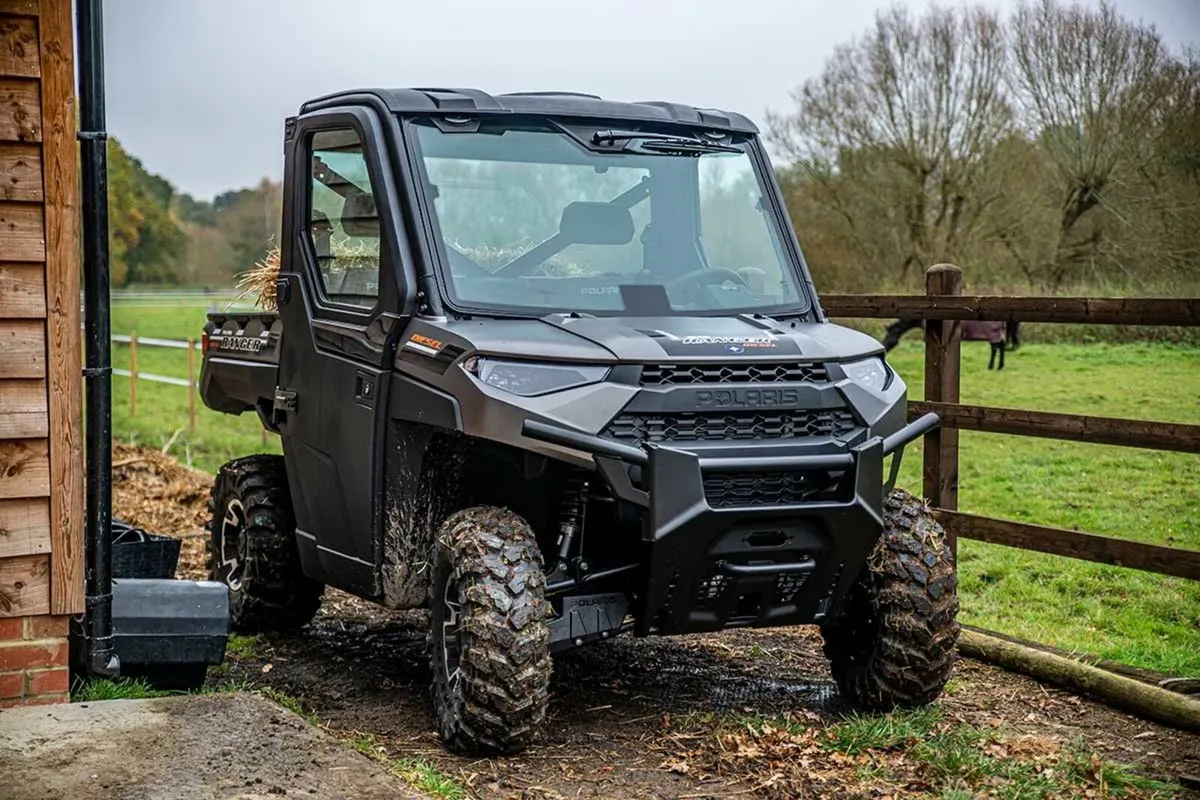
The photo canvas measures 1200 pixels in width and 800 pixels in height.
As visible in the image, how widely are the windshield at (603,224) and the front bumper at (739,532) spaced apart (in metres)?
0.93

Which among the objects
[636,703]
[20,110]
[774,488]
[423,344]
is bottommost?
[636,703]

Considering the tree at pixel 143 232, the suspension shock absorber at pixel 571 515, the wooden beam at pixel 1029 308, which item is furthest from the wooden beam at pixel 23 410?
the tree at pixel 143 232

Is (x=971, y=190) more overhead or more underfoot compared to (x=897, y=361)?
more overhead

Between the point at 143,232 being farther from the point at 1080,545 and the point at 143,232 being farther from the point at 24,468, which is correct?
the point at 1080,545

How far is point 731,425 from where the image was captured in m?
5.01

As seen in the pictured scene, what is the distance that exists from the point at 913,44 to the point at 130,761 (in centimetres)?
2114

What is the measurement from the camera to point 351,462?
19.0ft

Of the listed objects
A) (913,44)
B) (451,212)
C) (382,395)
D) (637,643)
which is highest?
(913,44)

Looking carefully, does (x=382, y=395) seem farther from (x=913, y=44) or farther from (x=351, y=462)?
(x=913, y=44)

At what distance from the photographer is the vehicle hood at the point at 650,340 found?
4969mm

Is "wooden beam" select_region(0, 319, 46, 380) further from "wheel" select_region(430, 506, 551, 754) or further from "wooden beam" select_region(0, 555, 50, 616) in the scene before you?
"wheel" select_region(430, 506, 551, 754)

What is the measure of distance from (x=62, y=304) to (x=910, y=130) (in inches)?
750

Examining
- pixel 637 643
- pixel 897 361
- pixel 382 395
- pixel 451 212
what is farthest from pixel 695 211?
pixel 897 361

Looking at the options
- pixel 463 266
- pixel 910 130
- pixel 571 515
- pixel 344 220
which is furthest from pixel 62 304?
pixel 910 130
